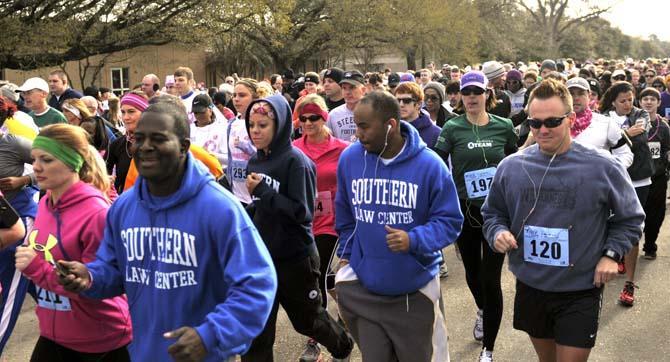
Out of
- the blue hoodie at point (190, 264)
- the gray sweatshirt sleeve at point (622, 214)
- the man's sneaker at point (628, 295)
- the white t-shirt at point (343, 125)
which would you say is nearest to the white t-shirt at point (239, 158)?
the white t-shirt at point (343, 125)

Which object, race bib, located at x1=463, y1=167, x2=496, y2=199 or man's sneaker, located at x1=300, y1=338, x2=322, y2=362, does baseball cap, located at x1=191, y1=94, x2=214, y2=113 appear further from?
race bib, located at x1=463, y1=167, x2=496, y2=199

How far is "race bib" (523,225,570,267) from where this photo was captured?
372 centimetres

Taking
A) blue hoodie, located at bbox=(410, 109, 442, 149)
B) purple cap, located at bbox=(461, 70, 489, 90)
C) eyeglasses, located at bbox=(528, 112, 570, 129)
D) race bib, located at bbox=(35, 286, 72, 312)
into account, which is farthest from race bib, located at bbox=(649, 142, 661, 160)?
race bib, located at bbox=(35, 286, 72, 312)

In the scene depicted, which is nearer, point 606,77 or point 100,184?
point 100,184

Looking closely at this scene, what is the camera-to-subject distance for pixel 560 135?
147 inches

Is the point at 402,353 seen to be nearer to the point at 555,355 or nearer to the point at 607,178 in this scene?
the point at 555,355

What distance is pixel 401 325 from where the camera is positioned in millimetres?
3859

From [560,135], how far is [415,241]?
3.20 ft

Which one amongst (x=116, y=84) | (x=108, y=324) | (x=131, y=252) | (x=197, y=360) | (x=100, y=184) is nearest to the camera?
(x=197, y=360)

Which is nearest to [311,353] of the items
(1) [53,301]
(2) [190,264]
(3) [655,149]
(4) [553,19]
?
(1) [53,301]

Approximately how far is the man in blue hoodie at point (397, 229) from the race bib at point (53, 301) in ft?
5.00

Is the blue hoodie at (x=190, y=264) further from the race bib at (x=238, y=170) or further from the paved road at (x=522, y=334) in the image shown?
the paved road at (x=522, y=334)

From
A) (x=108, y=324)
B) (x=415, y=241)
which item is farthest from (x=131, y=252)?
(x=415, y=241)

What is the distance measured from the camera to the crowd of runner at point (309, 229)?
104 inches
